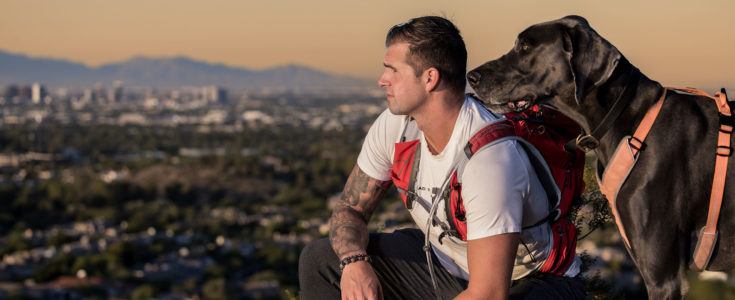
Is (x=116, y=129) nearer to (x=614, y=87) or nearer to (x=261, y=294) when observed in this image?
(x=261, y=294)

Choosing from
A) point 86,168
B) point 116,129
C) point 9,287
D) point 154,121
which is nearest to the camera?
point 9,287

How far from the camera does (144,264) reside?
35.1m

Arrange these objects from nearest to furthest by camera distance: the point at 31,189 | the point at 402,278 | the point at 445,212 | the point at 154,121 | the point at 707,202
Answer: the point at 707,202 < the point at 445,212 < the point at 402,278 < the point at 31,189 < the point at 154,121

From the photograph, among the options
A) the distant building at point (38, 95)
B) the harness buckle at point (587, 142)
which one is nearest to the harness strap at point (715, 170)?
the harness buckle at point (587, 142)

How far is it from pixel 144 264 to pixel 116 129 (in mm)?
66568

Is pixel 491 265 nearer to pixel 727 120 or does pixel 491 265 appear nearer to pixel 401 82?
pixel 401 82

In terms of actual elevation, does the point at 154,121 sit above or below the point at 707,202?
below

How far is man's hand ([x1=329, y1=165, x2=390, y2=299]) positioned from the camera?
341 centimetres

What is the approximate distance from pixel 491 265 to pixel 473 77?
664 millimetres

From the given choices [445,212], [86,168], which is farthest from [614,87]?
[86,168]

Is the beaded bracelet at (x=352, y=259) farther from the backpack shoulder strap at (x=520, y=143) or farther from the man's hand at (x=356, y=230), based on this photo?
the backpack shoulder strap at (x=520, y=143)

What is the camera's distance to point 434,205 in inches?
124

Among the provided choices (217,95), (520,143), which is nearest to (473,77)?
(520,143)

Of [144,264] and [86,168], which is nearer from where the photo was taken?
[144,264]
